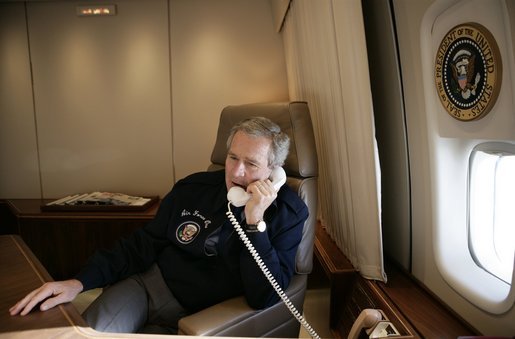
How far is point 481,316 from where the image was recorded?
1062 millimetres

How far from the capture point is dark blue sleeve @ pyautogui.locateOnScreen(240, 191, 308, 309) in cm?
123

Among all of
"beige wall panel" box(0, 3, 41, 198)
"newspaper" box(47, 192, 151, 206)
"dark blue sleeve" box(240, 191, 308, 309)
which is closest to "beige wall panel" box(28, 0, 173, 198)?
"beige wall panel" box(0, 3, 41, 198)

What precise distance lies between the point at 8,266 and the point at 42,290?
10.9 inches

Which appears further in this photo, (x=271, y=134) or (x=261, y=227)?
(x=271, y=134)

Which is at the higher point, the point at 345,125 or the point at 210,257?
the point at 345,125

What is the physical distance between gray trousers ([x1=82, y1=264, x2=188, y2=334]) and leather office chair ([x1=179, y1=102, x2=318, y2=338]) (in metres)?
0.28

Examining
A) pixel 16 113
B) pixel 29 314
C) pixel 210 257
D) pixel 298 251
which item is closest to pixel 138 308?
pixel 210 257

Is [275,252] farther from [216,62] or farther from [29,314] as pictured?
[216,62]

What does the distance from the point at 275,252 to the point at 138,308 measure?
1.96 ft

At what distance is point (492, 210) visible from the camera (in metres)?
1.13

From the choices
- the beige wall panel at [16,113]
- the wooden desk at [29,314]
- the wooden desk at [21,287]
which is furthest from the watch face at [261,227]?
the beige wall panel at [16,113]

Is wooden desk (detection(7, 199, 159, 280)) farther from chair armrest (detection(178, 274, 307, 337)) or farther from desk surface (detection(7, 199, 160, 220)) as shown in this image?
chair armrest (detection(178, 274, 307, 337))

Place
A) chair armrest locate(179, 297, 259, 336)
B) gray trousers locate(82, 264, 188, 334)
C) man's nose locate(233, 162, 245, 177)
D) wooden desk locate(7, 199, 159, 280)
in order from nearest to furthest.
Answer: chair armrest locate(179, 297, 259, 336) < gray trousers locate(82, 264, 188, 334) < man's nose locate(233, 162, 245, 177) < wooden desk locate(7, 199, 159, 280)

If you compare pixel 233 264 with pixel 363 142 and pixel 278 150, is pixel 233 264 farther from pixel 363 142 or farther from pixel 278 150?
pixel 363 142
